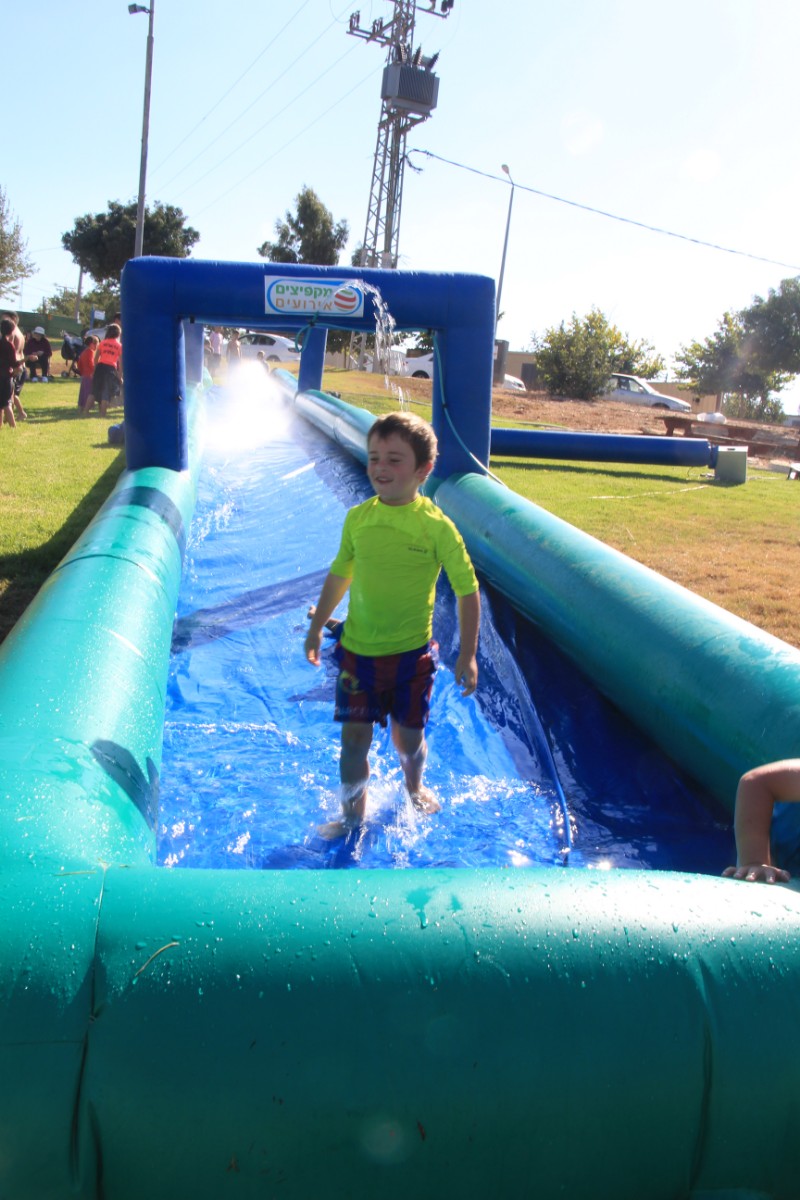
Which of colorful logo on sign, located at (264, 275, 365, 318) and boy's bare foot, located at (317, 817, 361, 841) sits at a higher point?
colorful logo on sign, located at (264, 275, 365, 318)

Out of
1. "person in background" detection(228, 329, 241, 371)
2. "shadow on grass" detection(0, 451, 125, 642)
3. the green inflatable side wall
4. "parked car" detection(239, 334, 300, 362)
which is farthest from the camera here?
"parked car" detection(239, 334, 300, 362)

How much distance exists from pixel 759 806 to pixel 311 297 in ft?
15.4

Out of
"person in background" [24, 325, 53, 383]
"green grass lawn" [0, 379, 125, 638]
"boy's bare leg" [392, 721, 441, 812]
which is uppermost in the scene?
"person in background" [24, 325, 53, 383]

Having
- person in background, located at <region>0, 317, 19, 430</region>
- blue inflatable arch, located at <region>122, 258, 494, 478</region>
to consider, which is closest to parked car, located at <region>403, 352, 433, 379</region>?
person in background, located at <region>0, 317, 19, 430</region>

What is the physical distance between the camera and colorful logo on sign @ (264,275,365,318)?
579 centimetres

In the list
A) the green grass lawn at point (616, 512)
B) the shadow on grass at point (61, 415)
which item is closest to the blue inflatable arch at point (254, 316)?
the green grass lawn at point (616, 512)

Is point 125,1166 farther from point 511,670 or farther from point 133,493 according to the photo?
point 133,493

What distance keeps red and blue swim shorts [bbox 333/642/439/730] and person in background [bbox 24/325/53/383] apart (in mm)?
17390

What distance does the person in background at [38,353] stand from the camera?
18.5 meters

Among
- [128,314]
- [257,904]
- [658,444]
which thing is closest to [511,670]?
[257,904]

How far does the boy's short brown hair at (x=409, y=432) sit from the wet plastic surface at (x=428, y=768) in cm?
116

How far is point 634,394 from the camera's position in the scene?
27250 mm

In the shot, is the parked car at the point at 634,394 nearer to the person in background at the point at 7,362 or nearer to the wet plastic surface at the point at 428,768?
the person in background at the point at 7,362

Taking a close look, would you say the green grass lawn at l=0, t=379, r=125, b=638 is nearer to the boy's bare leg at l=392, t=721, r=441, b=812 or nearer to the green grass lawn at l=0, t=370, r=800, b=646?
the green grass lawn at l=0, t=370, r=800, b=646
